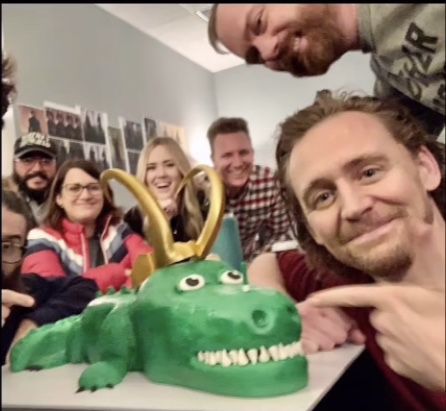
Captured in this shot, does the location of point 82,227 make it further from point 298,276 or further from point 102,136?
point 298,276

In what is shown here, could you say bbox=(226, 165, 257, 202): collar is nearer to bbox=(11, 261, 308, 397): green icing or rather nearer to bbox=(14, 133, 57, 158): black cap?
bbox=(11, 261, 308, 397): green icing

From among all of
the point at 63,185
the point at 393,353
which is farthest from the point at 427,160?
the point at 63,185

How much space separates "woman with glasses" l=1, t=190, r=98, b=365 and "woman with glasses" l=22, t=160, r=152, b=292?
1 centimetres

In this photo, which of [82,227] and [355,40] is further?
[82,227]

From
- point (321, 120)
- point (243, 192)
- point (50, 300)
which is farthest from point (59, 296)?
point (321, 120)

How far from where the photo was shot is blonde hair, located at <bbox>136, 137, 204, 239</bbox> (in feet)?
2.15

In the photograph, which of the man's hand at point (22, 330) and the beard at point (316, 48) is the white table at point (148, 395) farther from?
the beard at point (316, 48)

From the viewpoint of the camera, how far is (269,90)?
60 cm

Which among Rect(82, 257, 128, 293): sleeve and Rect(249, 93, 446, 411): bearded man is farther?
Rect(82, 257, 128, 293): sleeve

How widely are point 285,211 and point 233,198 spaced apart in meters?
0.06

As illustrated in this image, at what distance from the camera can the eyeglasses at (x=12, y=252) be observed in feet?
2.06

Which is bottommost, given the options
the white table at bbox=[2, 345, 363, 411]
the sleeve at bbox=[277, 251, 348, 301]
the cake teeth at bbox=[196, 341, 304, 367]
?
the white table at bbox=[2, 345, 363, 411]

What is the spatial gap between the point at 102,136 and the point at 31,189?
88mm

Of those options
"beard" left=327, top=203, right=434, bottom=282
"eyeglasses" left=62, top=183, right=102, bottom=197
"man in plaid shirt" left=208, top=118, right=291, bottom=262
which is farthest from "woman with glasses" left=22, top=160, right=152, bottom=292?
"beard" left=327, top=203, right=434, bottom=282
